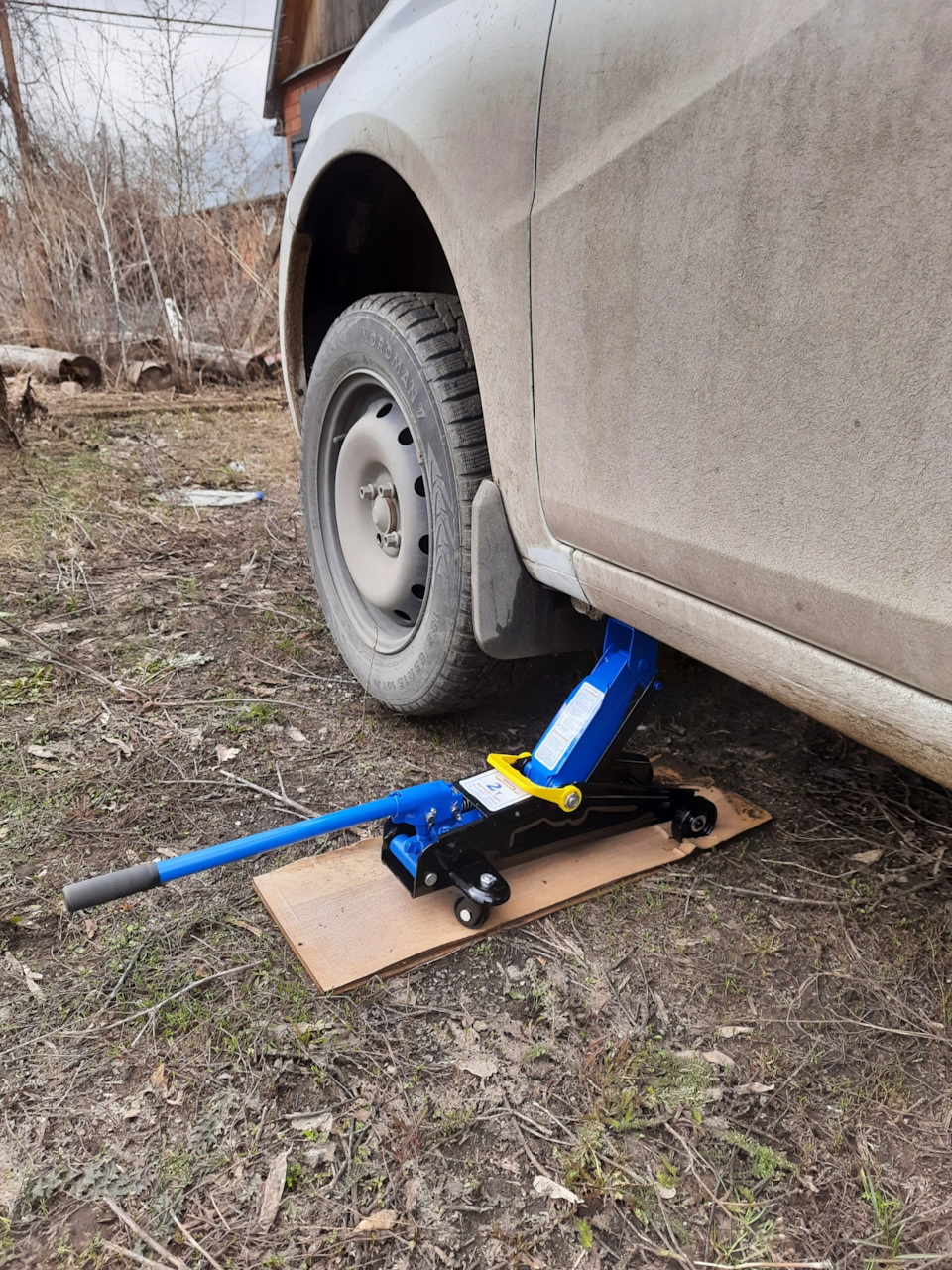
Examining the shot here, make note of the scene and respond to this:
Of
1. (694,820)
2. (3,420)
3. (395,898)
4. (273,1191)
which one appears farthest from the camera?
(3,420)

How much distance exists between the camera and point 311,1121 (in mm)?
1248

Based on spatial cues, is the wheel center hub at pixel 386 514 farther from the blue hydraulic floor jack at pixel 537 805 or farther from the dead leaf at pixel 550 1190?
the dead leaf at pixel 550 1190

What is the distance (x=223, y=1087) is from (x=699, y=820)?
1060 millimetres

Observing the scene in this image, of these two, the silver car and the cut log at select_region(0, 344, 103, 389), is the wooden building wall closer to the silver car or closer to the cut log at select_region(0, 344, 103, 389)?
the cut log at select_region(0, 344, 103, 389)

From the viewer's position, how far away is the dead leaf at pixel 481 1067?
52.5 inches

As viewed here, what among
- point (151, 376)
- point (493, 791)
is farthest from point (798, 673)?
point (151, 376)

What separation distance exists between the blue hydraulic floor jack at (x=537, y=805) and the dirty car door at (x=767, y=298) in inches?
16.6

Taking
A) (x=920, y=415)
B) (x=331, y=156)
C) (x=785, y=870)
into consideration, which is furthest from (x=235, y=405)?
(x=920, y=415)

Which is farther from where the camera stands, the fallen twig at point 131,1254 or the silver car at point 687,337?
the fallen twig at point 131,1254

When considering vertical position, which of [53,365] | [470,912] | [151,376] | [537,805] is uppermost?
[53,365]

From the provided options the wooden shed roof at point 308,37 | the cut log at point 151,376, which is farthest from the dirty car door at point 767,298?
the wooden shed roof at point 308,37

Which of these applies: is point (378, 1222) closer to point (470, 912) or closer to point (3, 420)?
point (470, 912)

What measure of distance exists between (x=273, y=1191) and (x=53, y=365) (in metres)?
7.75

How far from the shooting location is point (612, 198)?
4.07 feet
